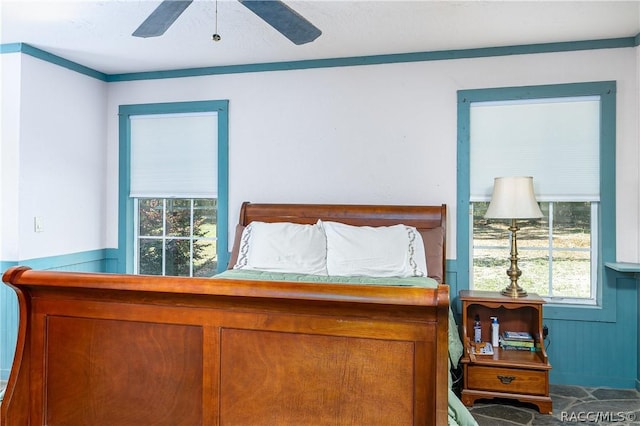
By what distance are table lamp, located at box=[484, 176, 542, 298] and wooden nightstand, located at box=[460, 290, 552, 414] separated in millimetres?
135

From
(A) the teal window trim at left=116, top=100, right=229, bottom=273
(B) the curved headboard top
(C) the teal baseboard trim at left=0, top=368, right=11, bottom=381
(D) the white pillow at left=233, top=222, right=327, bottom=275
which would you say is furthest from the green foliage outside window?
(C) the teal baseboard trim at left=0, top=368, right=11, bottom=381

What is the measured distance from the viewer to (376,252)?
3.12 metres

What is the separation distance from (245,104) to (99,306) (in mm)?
2538

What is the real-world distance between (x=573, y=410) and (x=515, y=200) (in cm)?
136

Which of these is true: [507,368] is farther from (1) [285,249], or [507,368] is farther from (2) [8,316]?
(2) [8,316]

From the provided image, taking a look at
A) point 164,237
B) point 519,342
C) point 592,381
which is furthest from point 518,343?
point 164,237

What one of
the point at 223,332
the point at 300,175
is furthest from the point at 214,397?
the point at 300,175

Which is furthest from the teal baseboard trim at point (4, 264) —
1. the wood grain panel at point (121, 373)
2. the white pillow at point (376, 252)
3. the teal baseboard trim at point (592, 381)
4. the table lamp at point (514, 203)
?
the teal baseboard trim at point (592, 381)

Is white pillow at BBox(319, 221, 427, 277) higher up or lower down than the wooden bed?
higher up

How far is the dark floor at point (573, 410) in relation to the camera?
2.69m

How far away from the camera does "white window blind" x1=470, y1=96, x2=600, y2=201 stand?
10.7 feet

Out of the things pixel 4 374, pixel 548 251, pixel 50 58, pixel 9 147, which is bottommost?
pixel 4 374

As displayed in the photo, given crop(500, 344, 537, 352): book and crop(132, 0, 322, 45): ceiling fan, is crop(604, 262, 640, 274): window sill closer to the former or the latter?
crop(500, 344, 537, 352): book

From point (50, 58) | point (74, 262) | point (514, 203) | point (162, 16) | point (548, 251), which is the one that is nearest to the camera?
point (162, 16)
